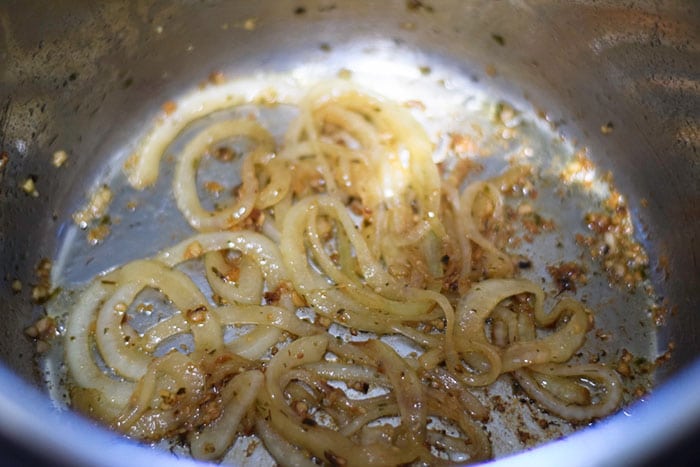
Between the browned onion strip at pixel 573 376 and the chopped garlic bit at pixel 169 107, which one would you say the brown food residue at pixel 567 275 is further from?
the chopped garlic bit at pixel 169 107

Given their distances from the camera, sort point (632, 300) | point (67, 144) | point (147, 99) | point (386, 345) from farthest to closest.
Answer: point (147, 99) < point (67, 144) < point (632, 300) < point (386, 345)

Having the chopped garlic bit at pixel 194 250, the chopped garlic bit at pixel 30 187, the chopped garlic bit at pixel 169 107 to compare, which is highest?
the chopped garlic bit at pixel 169 107

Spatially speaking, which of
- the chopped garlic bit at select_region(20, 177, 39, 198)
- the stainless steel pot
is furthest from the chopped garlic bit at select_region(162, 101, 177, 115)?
the chopped garlic bit at select_region(20, 177, 39, 198)

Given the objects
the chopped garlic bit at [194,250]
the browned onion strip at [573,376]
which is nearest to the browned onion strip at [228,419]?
the chopped garlic bit at [194,250]

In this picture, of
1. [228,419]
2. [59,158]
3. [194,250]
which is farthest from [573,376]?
[59,158]

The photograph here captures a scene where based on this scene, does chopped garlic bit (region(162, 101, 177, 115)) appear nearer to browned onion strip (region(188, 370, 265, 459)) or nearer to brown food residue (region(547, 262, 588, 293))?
browned onion strip (region(188, 370, 265, 459))

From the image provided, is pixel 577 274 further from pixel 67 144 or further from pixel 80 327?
pixel 67 144

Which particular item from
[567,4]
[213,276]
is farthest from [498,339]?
[567,4]
